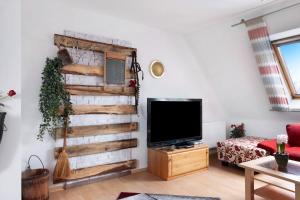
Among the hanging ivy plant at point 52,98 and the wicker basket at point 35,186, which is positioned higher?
the hanging ivy plant at point 52,98

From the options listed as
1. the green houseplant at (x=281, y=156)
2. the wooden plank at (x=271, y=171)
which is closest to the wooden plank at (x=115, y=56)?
the wooden plank at (x=271, y=171)

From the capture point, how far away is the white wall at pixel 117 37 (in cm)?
267

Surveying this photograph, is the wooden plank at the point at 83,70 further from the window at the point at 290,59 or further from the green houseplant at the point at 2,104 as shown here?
the window at the point at 290,59

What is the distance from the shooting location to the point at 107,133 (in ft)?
10.5

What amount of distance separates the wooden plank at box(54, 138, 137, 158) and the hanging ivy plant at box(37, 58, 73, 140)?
0.32m

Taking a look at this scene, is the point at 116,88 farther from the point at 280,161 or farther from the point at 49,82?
the point at 280,161

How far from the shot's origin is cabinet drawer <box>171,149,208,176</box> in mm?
3240

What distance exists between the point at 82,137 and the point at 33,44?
4.27ft

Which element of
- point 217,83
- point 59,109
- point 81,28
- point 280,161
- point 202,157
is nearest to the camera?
point 280,161

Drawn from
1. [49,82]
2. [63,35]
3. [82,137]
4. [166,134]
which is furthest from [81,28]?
[166,134]

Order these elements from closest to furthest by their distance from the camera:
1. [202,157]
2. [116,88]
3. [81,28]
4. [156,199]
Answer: [156,199] < [81,28] < [116,88] < [202,157]

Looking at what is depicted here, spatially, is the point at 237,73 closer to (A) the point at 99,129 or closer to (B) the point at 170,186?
(B) the point at 170,186

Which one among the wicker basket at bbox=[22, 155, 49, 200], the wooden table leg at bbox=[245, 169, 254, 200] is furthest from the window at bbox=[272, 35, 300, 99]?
the wicker basket at bbox=[22, 155, 49, 200]

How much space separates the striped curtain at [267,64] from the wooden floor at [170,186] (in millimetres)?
1288
